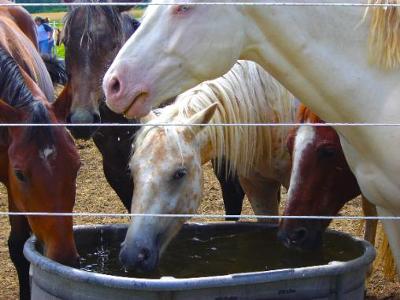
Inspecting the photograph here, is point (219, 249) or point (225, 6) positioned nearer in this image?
point (225, 6)

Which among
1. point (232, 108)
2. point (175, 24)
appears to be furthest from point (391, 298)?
point (175, 24)

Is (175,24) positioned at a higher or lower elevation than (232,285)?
higher

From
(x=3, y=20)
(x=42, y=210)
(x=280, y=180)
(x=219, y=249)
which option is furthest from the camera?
(x=3, y=20)

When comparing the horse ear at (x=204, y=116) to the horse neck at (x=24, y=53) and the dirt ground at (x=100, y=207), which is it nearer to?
the horse neck at (x=24, y=53)

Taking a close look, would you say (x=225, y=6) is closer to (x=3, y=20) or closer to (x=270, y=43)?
(x=270, y=43)

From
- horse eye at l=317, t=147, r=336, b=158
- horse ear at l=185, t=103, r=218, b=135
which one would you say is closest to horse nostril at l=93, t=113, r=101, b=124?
horse ear at l=185, t=103, r=218, b=135

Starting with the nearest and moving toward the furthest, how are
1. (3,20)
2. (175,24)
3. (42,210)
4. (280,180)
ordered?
(175,24) → (42,210) → (280,180) → (3,20)

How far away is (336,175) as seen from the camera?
9.58ft

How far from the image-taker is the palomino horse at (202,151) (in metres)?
2.80

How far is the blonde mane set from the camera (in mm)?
3164

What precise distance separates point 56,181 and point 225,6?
1.05 metres

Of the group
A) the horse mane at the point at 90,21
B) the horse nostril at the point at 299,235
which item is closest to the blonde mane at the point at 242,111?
the horse nostril at the point at 299,235

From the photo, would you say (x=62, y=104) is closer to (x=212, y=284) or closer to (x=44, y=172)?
(x=44, y=172)

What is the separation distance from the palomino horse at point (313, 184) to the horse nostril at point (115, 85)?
3.42 feet
